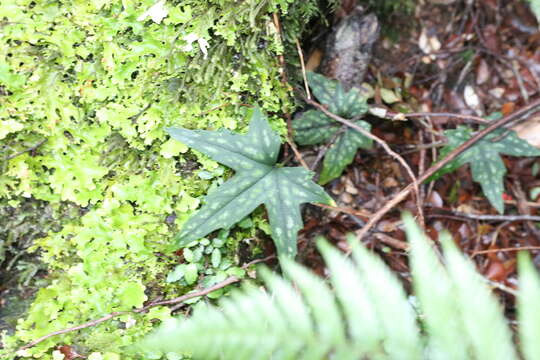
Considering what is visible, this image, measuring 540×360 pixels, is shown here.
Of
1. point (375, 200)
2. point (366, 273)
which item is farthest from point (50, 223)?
point (375, 200)

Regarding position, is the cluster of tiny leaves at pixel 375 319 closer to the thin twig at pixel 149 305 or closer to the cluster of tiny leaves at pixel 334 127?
the thin twig at pixel 149 305

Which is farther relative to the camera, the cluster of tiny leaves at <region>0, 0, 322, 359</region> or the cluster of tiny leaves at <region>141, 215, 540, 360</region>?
the cluster of tiny leaves at <region>0, 0, 322, 359</region>

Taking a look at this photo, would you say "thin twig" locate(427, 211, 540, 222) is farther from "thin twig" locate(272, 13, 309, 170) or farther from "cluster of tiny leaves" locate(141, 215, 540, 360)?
"cluster of tiny leaves" locate(141, 215, 540, 360)

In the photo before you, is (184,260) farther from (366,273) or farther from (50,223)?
(366,273)

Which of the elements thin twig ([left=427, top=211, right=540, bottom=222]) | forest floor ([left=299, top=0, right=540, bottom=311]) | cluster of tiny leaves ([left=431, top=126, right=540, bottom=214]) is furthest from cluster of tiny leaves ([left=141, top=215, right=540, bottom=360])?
thin twig ([left=427, top=211, right=540, bottom=222])

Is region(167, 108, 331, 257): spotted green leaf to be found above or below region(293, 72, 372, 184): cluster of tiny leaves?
below

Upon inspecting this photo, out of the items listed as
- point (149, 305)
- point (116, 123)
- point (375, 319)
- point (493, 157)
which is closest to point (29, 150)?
point (116, 123)
